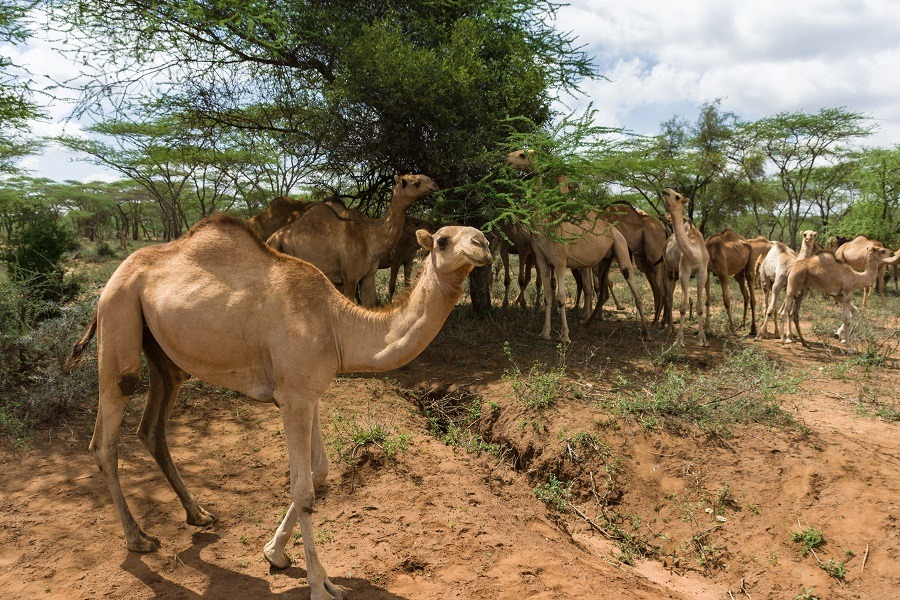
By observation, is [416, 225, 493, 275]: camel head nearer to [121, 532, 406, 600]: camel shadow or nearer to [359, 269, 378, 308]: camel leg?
[121, 532, 406, 600]: camel shadow

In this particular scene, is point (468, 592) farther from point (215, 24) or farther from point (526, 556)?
point (215, 24)

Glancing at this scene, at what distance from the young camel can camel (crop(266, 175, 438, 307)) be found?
4.44m

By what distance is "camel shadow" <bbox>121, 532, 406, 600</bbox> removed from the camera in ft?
11.8

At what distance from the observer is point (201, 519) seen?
14.1 ft

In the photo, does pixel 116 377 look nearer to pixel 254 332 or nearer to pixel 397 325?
pixel 254 332

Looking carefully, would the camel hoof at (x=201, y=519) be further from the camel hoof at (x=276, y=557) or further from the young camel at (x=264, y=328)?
the camel hoof at (x=276, y=557)

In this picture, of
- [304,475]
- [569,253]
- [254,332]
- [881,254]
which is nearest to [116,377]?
[254,332]

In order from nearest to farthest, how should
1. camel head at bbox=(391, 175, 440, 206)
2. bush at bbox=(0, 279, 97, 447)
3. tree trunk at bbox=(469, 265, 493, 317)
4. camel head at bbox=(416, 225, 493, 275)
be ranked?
1. camel head at bbox=(416, 225, 493, 275)
2. bush at bbox=(0, 279, 97, 447)
3. camel head at bbox=(391, 175, 440, 206)
4. tree trunk at bbox=(469, 265, 493, 317)

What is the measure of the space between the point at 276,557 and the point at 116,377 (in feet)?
5.12

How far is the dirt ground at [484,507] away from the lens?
12.6 ft

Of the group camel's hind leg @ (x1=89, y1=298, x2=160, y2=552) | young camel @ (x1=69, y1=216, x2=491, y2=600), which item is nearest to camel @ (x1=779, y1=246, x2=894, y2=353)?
young camel @ (x1=69, y1=216, x2=491, y2=600)

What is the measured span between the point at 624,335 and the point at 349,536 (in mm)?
7550

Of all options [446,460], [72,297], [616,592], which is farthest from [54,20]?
[616,592]

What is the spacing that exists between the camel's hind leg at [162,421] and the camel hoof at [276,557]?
78cm
